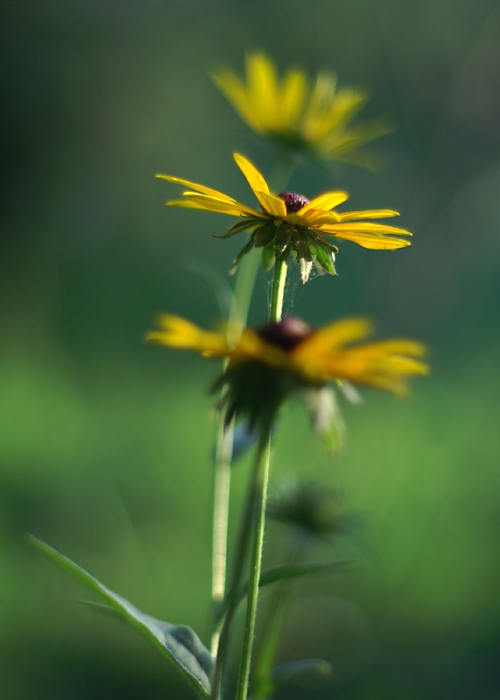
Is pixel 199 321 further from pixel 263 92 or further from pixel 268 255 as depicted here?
pixel 268 255

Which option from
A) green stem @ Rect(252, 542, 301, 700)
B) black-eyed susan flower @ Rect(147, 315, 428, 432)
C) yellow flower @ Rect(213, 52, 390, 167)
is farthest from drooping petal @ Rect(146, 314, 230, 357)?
yellow flower @ Rect(213, 52, 390, 167)

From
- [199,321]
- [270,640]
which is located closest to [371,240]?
[270,640]

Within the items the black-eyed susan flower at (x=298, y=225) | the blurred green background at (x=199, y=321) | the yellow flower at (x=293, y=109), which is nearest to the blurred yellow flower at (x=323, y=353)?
the black-eyed susan flower at (x=298, y=225)

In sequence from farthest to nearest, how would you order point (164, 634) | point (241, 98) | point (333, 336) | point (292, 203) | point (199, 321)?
1. point (199, 321)
2. point (241, 98)
3. point (292, 203)
4. point (164, 634)
5. point (333, 336)

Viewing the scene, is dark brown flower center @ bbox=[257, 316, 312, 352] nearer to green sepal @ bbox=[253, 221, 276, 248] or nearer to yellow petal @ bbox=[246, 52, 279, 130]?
green sepal @ bbox=[253, 221, 276, 248]

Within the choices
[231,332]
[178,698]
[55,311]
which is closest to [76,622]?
[178,698]

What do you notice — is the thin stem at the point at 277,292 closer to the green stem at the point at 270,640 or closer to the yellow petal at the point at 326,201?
the yellow petal at the point at 326,201
